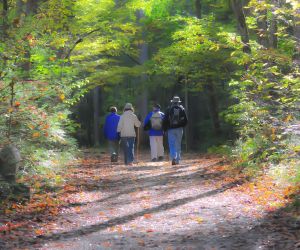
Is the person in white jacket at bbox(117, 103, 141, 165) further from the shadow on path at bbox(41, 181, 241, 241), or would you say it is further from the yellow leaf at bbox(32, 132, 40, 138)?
the shadow on path at bbox(41, 181, 241, 241)

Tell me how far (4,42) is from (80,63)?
13.5 meters

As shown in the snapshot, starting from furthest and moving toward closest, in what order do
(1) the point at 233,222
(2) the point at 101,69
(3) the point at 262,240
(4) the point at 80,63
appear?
(2) the point at 101,69
(4) the point at 80,63
(1) the point at 233,222
(3) the point at 262,240

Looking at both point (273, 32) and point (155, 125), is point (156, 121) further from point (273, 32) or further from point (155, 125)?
point (273, 32)

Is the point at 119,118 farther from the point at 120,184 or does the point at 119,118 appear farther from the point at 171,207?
the point at 171,207

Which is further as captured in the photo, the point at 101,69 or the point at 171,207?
the point at 101,69

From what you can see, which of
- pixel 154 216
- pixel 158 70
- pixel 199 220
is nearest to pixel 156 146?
pixel 158 70

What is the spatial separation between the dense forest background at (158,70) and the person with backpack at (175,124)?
1554 mm

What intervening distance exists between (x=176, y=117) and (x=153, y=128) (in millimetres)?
1922

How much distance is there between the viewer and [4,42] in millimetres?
10219

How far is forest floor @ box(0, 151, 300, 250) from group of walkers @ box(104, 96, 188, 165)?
3.45 metres

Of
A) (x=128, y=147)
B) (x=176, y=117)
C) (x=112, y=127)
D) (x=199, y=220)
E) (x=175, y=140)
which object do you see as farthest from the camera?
(x=112, y=127)

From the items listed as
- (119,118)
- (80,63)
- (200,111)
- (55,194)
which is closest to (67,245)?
(55,194)

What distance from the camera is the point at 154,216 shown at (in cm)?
795

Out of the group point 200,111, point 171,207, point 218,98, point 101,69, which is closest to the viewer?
point 171,207
